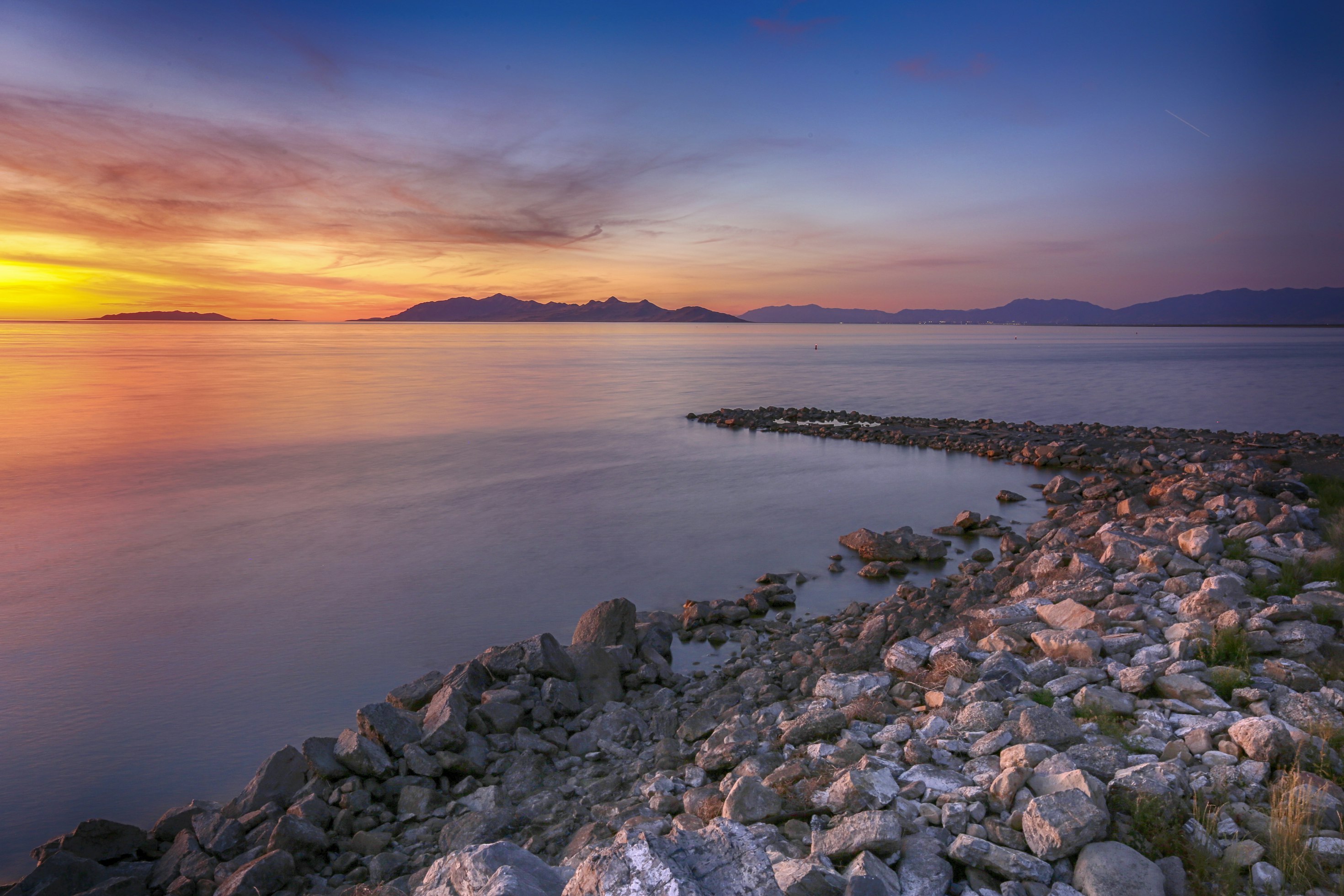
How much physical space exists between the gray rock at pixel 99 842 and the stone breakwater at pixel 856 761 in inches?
0.6

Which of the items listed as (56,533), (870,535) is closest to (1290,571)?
(870,535)

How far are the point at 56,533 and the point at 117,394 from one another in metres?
31.4

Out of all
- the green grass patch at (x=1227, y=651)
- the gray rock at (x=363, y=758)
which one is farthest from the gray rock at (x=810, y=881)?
the green grass patch at (x=1227, y=651)

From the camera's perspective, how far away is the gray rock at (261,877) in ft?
17.2

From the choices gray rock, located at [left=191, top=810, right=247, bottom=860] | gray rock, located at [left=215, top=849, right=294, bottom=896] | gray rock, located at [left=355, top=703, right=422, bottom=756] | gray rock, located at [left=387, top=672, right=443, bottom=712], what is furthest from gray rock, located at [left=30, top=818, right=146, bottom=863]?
gray rock, located at [left=387, top=672, right=443, bottom=712]

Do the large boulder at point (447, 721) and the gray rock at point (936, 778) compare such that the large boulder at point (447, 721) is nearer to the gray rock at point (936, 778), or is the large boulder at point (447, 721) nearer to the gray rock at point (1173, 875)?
the gray rock at point (936, 778)

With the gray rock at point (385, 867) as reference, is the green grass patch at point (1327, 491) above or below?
above

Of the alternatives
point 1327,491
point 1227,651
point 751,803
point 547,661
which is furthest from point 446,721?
point 1327,491

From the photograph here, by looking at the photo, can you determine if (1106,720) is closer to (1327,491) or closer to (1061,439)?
(1327,491)

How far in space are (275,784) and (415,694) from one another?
1990mm

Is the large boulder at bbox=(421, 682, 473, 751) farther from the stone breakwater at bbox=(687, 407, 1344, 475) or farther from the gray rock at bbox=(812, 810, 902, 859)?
the stone breakwater at bbox=(687, 407, 1344, 475)

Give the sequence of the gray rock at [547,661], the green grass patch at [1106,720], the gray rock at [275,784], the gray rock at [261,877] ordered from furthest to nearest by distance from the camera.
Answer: the gray rock at [547,661] < the gray rock at [275,784] < the gray rock at [261,877] < the green grass patch at [1106,720]

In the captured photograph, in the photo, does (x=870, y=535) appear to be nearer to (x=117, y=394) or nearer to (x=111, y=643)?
(x=111, y=643)

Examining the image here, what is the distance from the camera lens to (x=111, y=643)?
10.6 metres
